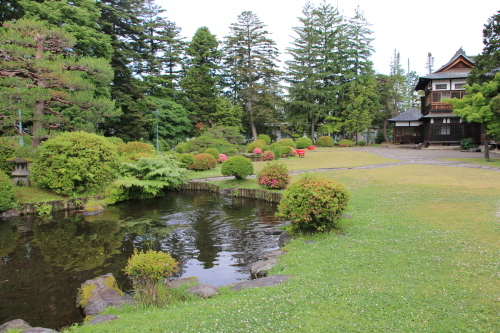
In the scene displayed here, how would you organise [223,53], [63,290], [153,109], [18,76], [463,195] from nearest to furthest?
[63,290] < [463,195] < [18,76] < [153,109] < [223,53]

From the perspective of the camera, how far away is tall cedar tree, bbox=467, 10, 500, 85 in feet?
71.7

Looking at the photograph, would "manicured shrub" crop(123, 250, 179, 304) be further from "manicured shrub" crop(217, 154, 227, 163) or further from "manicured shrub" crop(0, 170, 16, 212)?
"manicured shrub" crop(217, 154, 227, 163)

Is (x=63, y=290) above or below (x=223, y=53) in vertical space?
below

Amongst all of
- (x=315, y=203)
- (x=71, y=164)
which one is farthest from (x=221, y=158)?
(x=315, y=203)

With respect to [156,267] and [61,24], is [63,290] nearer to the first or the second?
[156,267]

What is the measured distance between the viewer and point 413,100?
174 ft

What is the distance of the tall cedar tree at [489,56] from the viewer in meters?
21.9

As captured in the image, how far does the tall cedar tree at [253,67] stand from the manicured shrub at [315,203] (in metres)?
31.4

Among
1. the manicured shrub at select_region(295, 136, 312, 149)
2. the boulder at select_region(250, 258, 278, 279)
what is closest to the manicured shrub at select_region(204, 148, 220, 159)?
the manicured shrub at select_region(295, 136, 312, 149)

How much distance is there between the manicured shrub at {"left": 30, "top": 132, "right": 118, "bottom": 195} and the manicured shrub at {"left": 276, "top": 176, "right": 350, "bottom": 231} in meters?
8.57

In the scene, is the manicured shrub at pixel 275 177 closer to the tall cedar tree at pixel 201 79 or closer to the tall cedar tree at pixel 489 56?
the tall cedar tree at pixel 489 56

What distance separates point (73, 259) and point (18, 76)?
9.59 metres

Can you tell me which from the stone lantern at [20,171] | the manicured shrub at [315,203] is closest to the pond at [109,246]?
the manicured shrub at [315,203]

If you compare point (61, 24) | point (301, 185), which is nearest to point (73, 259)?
point (301, 185)
